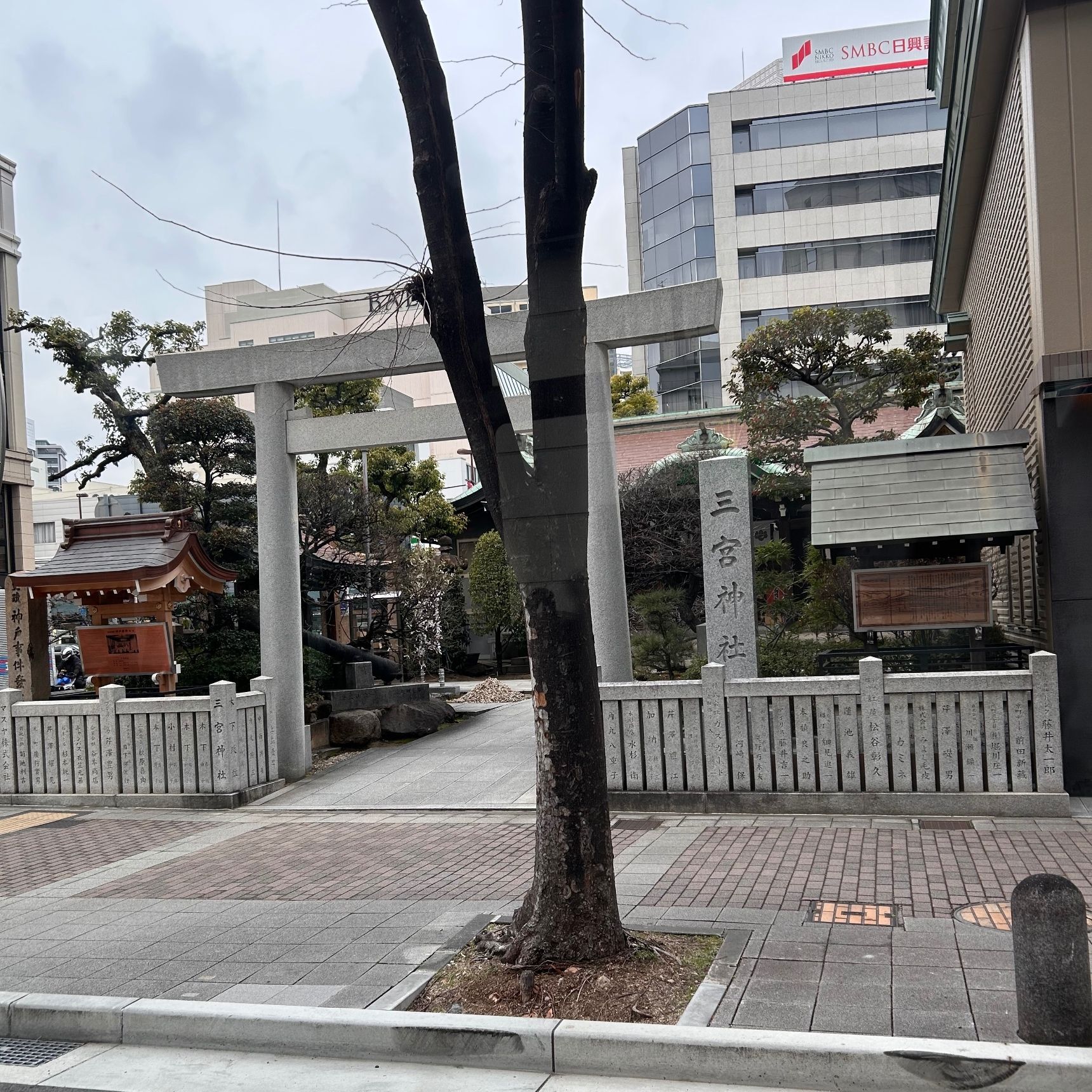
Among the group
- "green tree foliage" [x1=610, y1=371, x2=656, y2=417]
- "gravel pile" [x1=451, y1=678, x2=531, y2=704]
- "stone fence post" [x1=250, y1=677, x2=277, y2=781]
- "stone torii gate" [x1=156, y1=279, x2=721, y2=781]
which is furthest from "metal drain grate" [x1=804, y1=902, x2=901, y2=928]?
"green tree foliage" [x1=610, y1=371, x2=656, y2=417]

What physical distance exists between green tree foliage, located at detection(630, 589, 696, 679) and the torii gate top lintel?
6.63 m

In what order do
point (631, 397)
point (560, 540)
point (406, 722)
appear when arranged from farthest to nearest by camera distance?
point (631, 397) → point (406, 722) → point (560, 540)

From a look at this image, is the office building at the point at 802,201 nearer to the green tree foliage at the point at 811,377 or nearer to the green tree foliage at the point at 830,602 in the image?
the green tree foliage at the point at 811,377

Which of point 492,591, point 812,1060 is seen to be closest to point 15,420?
point 492,591

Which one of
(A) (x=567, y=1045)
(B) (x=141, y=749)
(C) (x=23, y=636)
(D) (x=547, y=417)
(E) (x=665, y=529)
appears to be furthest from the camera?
(E) (x=665, y=529)

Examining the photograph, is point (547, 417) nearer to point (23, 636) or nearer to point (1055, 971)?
point (1055, 971)

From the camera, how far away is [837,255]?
43.1 m

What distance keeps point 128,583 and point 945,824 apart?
10020 millimetres

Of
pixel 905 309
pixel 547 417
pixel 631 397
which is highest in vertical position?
pixel 905 309

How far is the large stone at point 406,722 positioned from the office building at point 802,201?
1156 inches

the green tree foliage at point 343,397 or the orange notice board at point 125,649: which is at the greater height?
the green tree foliage at point 343,397

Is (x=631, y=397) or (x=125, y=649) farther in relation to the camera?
(x=631, y=397)

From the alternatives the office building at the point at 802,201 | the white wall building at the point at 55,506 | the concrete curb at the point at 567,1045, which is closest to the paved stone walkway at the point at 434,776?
the concrete curb at the point at 567,1045

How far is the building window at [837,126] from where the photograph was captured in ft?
139
